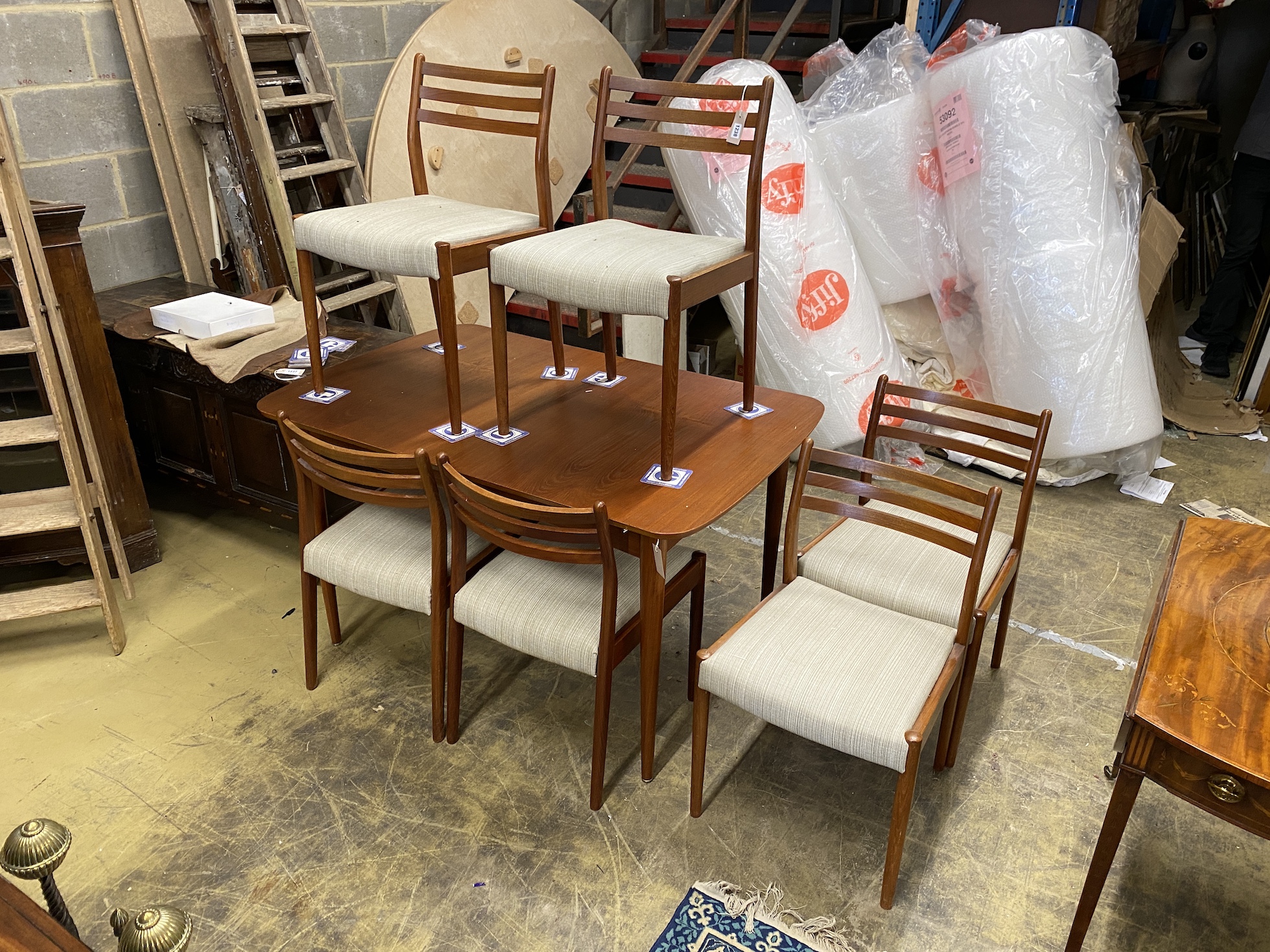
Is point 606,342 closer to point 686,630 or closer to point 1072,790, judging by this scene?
point 686,630

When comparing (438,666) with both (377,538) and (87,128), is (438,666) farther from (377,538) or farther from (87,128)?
(87,128)

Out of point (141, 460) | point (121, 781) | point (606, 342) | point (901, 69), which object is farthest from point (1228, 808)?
point (141, 460)

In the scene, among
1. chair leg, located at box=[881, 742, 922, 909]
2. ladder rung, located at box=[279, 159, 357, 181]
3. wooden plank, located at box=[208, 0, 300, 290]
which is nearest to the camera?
chair leg, located at box=[881, 742, 922, 909]

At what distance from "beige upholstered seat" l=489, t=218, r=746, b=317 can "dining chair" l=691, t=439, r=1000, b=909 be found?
446mm

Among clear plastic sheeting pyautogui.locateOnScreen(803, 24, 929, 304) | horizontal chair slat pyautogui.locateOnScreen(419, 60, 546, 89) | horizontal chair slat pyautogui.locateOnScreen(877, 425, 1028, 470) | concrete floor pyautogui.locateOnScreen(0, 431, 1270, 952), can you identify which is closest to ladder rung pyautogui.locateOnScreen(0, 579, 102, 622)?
concrete floor pyautogui.locateOnScreen(0, 431, 1270, 952)

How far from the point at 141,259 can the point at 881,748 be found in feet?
9.14

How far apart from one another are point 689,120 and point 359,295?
1.50 meters

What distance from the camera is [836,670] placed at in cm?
163

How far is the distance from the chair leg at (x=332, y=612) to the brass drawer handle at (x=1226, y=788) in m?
1.80

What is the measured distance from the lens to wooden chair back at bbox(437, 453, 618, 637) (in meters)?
1.63

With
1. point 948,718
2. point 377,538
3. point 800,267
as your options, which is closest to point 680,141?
point 377,538

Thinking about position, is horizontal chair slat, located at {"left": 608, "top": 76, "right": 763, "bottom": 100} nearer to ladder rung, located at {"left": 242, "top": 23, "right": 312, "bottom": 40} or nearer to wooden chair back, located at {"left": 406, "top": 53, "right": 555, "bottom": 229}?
wooden chair back, located at {"left": 406, "top": 53, "right": 555, "bottom": 229}

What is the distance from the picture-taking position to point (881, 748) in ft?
5.01

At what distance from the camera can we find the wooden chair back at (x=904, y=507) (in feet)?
5.59
